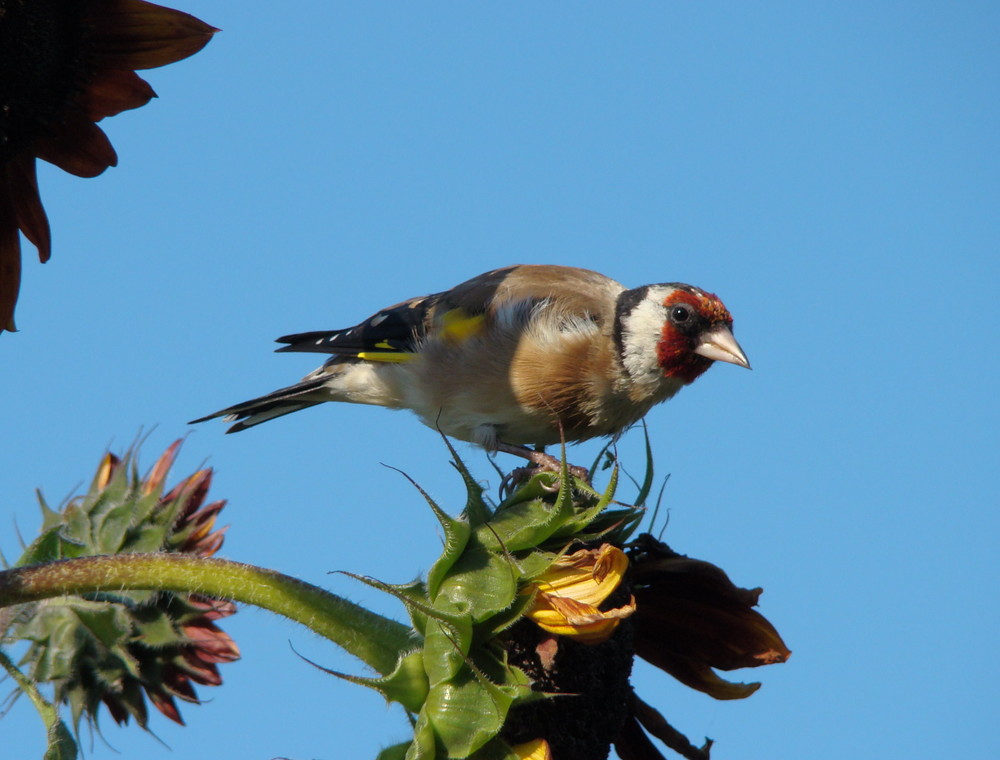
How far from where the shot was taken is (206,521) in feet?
15.3

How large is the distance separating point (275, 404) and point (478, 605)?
3.69 meters

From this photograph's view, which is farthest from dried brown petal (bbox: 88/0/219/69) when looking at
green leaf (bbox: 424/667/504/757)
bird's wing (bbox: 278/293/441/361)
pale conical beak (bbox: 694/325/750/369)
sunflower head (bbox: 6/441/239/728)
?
pale conical beak (bbox: 694/325/750/369)

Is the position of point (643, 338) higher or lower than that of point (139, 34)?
higher

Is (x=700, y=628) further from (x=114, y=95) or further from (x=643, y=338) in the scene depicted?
(x=114, y=95)

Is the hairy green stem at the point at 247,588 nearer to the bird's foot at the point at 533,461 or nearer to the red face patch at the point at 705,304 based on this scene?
the bird's foot at the point at 533,461

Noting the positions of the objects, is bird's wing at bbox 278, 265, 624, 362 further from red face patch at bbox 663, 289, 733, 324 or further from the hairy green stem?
the hairy green stem

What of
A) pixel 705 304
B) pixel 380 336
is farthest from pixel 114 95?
pixel 705 304

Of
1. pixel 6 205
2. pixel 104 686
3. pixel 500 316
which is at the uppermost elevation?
pixel 500 316

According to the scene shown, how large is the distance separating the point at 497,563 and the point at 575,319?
2808 millimetres

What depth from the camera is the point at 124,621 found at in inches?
161

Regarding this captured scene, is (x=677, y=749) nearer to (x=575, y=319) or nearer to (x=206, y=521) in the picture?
(x=206, y=521)

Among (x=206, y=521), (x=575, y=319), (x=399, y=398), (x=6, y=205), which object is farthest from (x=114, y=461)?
(x=575, y=319)

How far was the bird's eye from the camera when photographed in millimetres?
5770

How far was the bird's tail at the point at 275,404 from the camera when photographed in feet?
21.2
